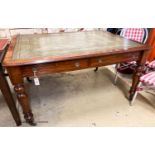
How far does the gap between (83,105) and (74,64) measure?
733 millimetres

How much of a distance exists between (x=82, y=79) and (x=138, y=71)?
37.6 inches

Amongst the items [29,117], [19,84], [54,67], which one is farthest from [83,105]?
[19,84]

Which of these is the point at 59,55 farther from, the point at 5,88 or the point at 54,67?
the point at 5,88

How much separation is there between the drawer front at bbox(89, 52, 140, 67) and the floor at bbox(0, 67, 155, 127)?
25.1 inches

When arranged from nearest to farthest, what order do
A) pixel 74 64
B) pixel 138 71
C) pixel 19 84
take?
pixel 19 84 → pixel 74 64 → pixel 138 71

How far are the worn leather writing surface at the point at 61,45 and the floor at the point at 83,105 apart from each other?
0.75m

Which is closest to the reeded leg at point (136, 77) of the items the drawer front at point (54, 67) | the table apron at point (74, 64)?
the table apron at point (74, 64)

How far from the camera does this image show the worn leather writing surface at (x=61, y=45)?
1.24 m

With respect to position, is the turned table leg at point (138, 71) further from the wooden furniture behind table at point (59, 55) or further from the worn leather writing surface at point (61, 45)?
the worn leather writing surface at point (61, 45)

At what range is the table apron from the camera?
1145 mm

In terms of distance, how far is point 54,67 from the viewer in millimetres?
1206

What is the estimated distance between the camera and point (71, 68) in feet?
4.17
